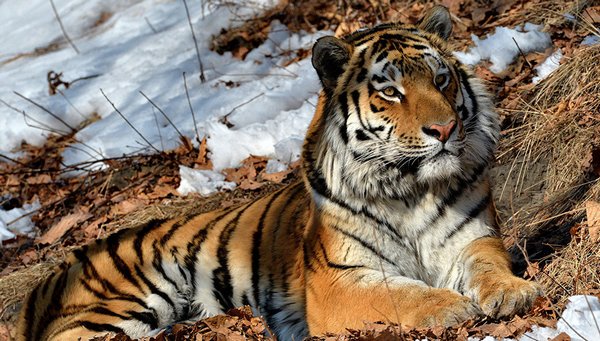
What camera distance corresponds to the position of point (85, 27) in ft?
33.6

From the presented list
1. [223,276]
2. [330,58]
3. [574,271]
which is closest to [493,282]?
[574,271]

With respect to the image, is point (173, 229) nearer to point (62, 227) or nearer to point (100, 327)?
point (100, 327)

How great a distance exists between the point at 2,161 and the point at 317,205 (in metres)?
4.63

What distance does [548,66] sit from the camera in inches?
239

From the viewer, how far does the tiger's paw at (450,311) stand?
3.34m

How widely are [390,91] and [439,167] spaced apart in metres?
0.40

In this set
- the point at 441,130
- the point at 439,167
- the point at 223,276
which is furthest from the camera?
the point at 223,276

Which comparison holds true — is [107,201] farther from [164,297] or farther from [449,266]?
[449,266]

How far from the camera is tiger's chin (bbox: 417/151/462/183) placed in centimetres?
374

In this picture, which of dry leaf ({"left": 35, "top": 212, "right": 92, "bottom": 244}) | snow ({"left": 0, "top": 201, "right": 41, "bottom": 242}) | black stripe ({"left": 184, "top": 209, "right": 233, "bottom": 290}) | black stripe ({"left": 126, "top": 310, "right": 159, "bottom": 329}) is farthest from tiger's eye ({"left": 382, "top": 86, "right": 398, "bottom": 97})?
snow ({"left": 0, "top": 201, "right": 41, "bottom": 242})

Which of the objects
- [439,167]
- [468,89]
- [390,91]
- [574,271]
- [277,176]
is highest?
[390,91]

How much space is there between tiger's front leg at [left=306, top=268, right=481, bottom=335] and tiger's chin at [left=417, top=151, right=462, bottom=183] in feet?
1.48

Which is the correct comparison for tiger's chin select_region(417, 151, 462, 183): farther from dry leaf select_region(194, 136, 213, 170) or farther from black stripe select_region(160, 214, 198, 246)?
dry leaf select_region(194, 136, 213, 170)

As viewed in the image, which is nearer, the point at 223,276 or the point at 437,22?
the point at 437,22
